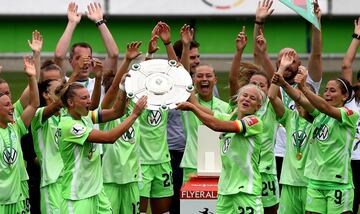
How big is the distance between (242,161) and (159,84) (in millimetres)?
1103

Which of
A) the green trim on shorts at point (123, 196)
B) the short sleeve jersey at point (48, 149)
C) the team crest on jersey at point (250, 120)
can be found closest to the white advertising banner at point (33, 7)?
the green trim on shorts at point (123, 196)

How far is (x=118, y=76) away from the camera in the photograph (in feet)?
40.7

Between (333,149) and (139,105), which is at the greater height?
(139,105)

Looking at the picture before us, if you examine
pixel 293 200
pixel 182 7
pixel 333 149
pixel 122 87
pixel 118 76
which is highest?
pixel 182 7

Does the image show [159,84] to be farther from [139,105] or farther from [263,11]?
[263,11]

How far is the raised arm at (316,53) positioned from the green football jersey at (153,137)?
5.67ft

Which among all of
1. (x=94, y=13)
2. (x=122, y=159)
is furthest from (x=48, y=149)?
(x=94, y=13)

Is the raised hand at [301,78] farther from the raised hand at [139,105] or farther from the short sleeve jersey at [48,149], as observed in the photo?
the short sleeve jersey at [48,149]

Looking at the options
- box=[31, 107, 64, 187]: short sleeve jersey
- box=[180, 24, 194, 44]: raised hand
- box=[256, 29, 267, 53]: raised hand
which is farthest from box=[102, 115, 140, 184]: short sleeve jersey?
box=[256, 29, 267, 53]: raised hand

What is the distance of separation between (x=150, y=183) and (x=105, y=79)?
1.29 m

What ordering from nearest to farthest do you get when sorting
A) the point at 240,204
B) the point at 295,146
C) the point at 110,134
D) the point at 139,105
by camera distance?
the point at 139,105 → the point at 110,134 → the point at 240,204 → the point at 295,146

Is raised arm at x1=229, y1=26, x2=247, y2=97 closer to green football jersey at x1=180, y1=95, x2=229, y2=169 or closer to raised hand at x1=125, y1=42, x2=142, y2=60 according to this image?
green football jersey at x1=180, y1=95, x2=229, y2=169

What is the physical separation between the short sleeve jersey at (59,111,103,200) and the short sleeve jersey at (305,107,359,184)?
7.55 ft

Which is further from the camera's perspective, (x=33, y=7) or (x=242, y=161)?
(x=33, y=7)
